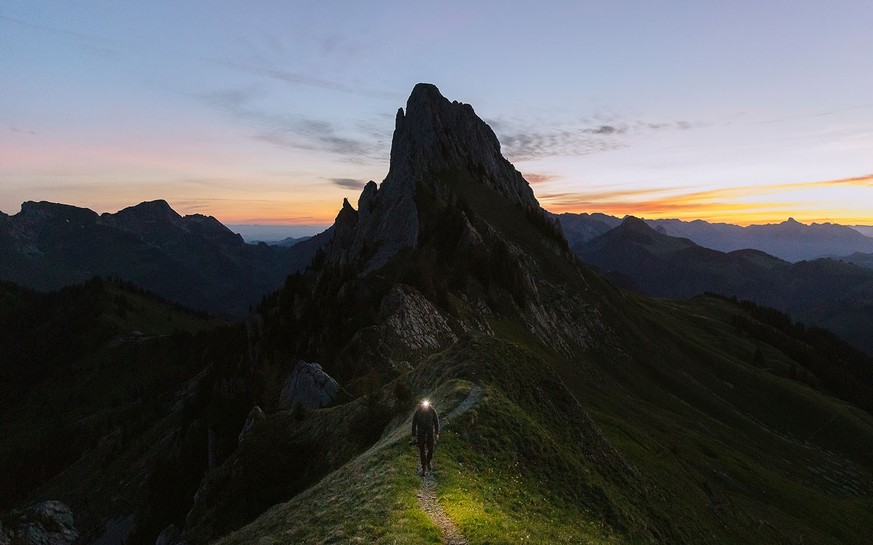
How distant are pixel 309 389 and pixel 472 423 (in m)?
29.3

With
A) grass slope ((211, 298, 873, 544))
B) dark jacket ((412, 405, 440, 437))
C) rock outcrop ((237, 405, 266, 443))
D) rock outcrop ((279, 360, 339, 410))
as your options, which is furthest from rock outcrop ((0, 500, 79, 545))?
dark jacket ((412, 405, 440, 437))

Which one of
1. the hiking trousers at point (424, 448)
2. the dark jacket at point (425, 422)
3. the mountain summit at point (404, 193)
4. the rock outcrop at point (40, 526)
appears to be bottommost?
the rock outcrop at point (40, 526)

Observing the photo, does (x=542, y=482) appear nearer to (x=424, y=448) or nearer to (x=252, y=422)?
(x=424, y=448)

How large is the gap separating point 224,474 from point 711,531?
144 ft

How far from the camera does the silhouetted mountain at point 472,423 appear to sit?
23.8 meters

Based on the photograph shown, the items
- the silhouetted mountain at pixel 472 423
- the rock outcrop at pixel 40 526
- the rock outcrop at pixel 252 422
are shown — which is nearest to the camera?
the silhouetted mountain at pixel 472 423

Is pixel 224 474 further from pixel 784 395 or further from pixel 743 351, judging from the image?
pixel 743 351

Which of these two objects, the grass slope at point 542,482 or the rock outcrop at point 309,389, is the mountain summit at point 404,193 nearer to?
the grass slope at point 542,482

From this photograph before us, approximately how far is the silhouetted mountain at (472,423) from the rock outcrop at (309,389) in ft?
2.73

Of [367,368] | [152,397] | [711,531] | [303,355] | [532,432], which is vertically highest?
[532,432]

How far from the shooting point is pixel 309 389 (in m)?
51.4

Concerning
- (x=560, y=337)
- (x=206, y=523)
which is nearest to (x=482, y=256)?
(x=560, y=337)

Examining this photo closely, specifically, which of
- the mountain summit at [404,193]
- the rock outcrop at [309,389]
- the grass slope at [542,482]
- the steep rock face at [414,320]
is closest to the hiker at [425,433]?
the grass slope at [542,482]

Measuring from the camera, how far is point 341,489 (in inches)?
915
